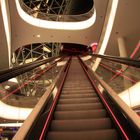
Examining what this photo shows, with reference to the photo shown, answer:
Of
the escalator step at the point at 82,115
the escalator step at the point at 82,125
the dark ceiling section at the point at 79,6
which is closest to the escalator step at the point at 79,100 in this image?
the escalator step at the point at 82,115

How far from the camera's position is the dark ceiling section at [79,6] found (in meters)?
21.8

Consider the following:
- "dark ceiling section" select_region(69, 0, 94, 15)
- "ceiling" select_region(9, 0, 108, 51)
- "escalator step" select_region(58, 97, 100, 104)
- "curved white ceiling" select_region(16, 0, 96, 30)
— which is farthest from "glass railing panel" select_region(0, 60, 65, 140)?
"dark ceiling section" select_region(69, 0, 94, 15)

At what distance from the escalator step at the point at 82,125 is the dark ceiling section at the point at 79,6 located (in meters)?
20.0

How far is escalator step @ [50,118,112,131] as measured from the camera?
275 centimetres

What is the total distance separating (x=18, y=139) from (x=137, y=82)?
238cm

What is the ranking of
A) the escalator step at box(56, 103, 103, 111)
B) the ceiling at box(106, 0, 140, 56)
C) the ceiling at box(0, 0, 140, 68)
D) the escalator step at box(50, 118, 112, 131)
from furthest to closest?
the ceiling at box(0, 0, 140, 68), the ceiling at box(106, 0, 140, 56), the escalator step at box(56, 103, 103, 111), the escalator step at box(50, 118, 112, 131)

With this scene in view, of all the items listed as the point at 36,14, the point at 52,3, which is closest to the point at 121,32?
the point at 36,14

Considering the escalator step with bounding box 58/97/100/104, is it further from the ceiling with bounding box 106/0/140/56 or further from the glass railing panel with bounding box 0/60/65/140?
the ceiling with bounding box 106/0/140/56

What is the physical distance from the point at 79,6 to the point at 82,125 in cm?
2095

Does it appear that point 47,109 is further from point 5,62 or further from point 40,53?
point 40,53

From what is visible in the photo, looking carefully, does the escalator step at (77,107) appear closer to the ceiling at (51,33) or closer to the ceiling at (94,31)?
the ceiling at (94,31)

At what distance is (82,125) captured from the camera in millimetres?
2766

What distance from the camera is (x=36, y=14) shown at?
14.7m

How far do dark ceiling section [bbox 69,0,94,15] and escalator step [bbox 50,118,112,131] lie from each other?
65.5ft
